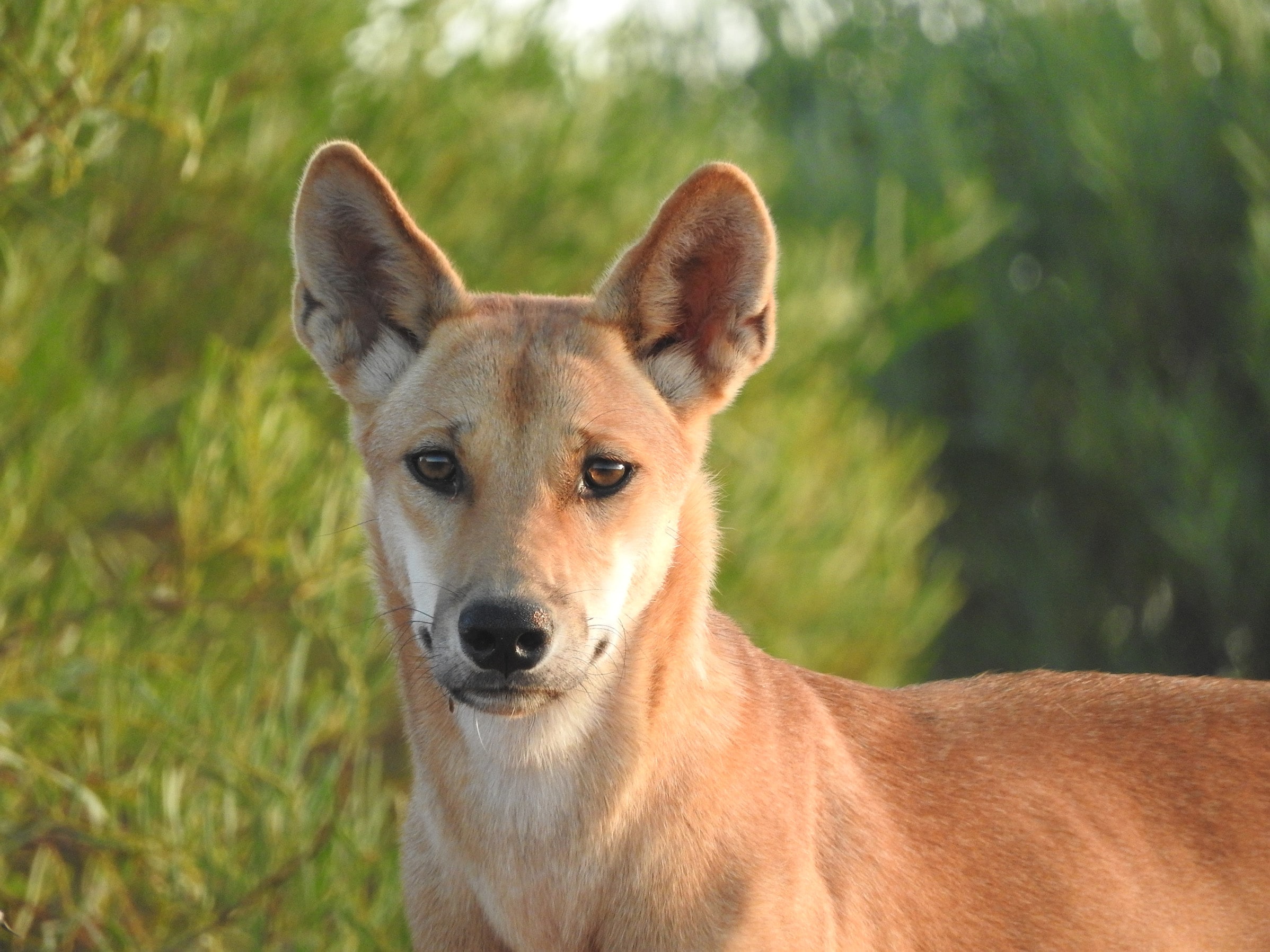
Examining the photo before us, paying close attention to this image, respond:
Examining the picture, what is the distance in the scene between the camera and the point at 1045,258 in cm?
1382

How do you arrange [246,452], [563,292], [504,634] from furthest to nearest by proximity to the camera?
[563,292]
[246,452]
[504,634]

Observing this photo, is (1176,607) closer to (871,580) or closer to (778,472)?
(871,580)

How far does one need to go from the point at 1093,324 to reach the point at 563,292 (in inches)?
208

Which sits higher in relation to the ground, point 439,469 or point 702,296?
point 702,296

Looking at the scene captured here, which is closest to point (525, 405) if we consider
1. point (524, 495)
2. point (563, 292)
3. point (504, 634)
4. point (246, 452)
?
point (524, 495)

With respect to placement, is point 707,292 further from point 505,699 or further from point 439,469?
point 505,699

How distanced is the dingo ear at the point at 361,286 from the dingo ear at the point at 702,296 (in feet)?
1.48

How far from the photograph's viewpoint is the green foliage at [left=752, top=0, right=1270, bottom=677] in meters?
12.1

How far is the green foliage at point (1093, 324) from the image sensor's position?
12078 millimetres

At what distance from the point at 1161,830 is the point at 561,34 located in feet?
23.9

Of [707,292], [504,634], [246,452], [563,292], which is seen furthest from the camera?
[563,292]

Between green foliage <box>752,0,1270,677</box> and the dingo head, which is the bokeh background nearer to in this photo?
green foliage <box>752,0,1270,677</box>

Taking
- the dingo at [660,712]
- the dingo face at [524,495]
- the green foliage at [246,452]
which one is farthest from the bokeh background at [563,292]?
the dingo face at [524,495]

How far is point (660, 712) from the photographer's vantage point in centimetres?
365
